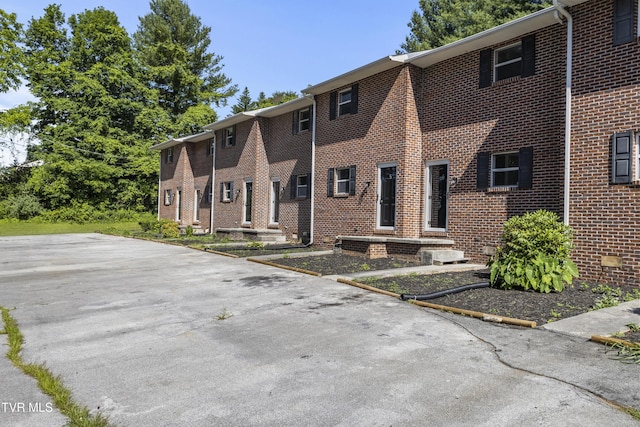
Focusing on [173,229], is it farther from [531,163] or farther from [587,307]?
[587,307]

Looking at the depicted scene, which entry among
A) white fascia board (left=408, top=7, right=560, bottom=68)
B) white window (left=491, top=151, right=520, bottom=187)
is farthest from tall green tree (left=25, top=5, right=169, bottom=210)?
A: white window (left=491, top=151, right=520, bottom=187)

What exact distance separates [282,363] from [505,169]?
29.3 ft

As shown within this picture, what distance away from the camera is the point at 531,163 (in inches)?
395

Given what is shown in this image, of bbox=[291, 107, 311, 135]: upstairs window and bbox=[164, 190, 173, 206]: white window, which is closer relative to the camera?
bbox=[291, 107, 311, 135]: upstairs window

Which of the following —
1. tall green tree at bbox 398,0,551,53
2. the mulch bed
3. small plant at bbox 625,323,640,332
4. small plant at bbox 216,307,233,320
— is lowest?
small plant at bbox 216,307,233,320

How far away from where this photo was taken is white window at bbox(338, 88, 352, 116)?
48.8 feet

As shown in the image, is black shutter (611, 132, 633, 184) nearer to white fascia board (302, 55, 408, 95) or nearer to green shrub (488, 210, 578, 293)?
green shrub (488, 210, 578, 293)

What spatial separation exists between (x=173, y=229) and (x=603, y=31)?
64.5 ft

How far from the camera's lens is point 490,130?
1097cm

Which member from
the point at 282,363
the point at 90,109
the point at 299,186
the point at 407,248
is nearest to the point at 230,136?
the point at 299,186

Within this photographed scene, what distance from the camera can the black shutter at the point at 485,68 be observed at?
36.3 ft

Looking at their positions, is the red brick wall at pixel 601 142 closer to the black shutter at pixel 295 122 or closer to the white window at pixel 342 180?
the white window at pixel 342 180

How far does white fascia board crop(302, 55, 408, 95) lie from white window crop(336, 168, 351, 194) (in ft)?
10.3

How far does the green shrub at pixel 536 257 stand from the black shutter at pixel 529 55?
169 inches
